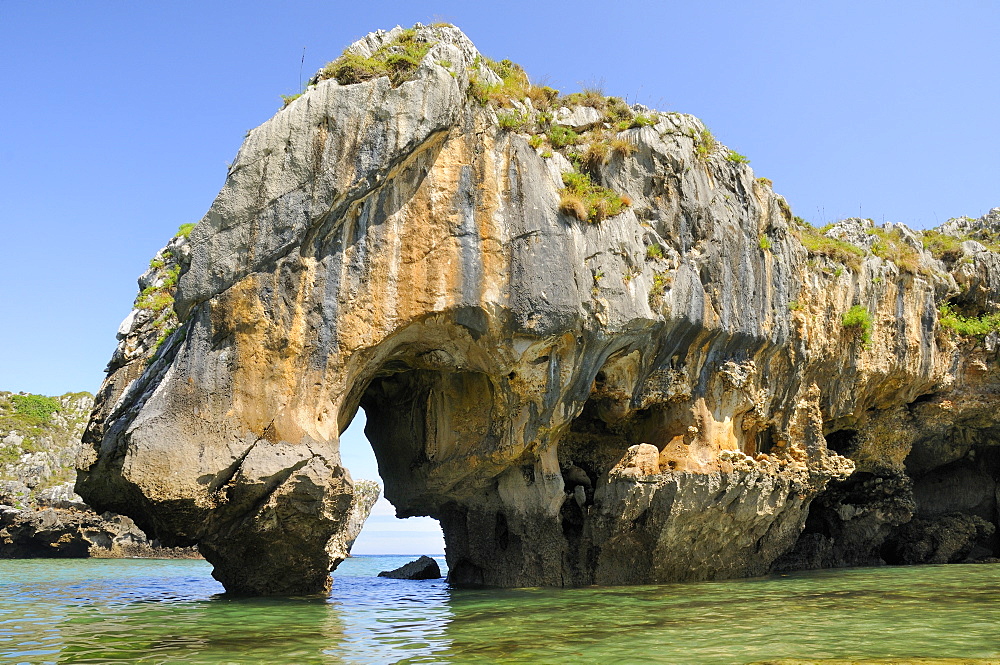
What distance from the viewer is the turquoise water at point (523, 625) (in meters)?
7.64

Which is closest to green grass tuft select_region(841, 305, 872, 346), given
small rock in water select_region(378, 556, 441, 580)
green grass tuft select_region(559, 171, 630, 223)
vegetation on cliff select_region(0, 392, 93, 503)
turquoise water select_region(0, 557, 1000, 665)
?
turquoise water select_region(0, 557, 1000, 665)

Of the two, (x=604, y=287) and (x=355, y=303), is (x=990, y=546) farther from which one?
(x=355, y=303)

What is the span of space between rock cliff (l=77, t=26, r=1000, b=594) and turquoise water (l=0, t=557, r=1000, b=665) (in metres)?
1.85

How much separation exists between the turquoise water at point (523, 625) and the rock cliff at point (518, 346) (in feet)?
6.07

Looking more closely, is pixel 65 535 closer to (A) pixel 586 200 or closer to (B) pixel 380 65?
→ (B) pixel 380 65

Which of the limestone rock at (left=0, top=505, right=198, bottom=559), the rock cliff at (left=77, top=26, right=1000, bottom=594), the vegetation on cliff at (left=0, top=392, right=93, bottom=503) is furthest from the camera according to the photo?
the vegetation on cliff at (left=0, top=392, right=93, bottom=503)

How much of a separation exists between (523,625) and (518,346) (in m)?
5.88

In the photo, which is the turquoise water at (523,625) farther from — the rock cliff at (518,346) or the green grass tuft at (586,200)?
the green grass tuft at (586,200)

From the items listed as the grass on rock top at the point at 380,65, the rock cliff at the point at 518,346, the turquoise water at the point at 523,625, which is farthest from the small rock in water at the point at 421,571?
the grass on rock top at the point at 380,65

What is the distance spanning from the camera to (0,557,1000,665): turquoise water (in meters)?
7.64

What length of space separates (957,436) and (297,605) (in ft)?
70.9

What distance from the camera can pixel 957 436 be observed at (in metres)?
24.9

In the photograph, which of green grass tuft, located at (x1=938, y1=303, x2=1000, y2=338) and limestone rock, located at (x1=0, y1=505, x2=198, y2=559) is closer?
green grass tuft, located at (x1=938, y1=303, x2=1000, y2=338)

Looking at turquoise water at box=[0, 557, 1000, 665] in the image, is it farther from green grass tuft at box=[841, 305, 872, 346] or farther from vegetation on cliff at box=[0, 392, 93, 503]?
vegetation on cliff at box=[0, 392, 93, 503]
